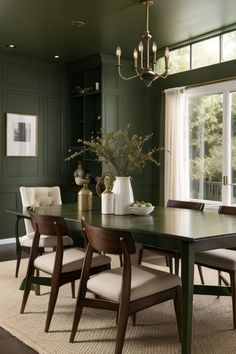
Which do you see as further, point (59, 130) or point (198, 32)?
point (59, 130)

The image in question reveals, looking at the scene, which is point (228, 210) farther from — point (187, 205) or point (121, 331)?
point (121, 331)

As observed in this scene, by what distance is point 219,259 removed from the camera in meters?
3.25

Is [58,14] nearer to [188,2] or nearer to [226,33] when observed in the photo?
[188,2]

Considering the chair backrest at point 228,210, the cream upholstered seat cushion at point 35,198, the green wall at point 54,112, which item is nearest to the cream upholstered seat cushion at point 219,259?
the chair backrest at point 228,210

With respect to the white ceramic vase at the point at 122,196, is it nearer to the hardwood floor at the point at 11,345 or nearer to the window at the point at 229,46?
the hardwood floor at the point at 11,345

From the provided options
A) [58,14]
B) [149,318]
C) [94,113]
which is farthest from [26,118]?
[149,318]

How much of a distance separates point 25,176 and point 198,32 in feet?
10.9

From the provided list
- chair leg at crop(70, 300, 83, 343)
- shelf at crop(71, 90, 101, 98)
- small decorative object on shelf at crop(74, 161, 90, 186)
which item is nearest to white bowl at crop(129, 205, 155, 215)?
chair leg at crop(70, 300, 83, 343)

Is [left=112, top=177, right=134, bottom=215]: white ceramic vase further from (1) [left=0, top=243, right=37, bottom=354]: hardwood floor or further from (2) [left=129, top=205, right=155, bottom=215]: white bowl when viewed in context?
(1) [left=0, top=243, right=37, bottom=354]: hardwood floor

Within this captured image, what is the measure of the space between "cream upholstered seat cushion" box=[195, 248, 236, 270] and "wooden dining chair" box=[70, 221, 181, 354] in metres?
0.57

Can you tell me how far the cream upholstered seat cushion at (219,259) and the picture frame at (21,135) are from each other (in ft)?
13.1

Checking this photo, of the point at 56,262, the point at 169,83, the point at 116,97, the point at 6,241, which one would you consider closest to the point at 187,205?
the point at 56,262

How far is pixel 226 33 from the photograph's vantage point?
218 inches

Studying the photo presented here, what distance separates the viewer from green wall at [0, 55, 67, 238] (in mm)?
6480
